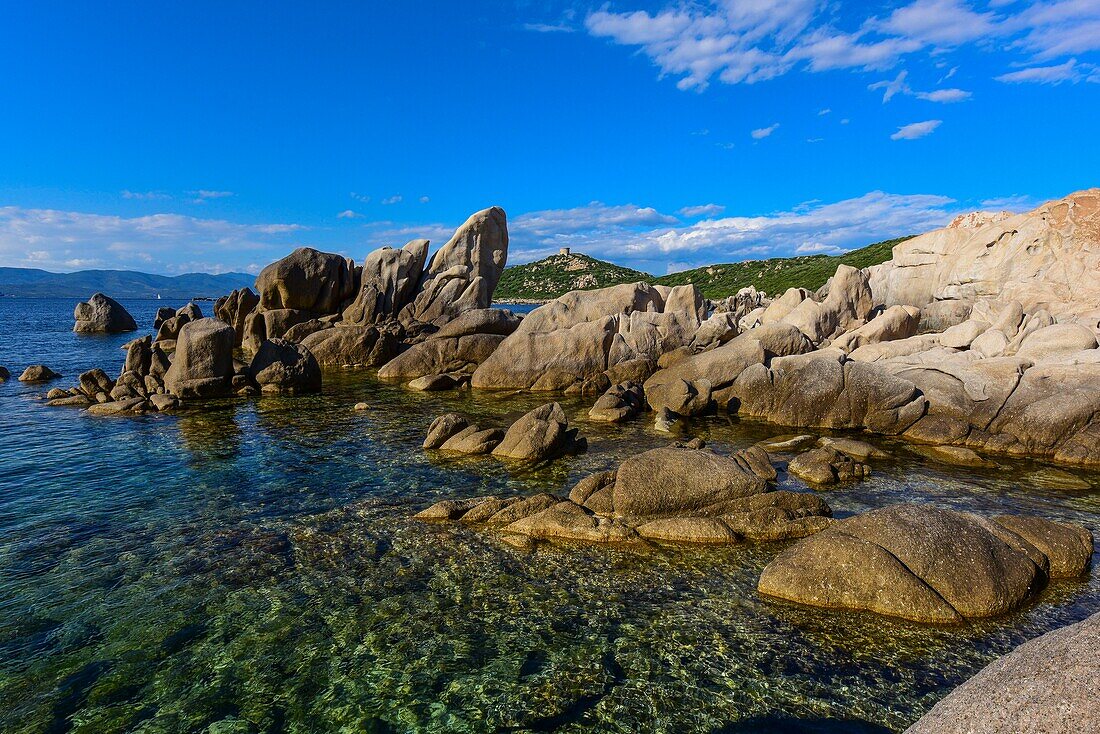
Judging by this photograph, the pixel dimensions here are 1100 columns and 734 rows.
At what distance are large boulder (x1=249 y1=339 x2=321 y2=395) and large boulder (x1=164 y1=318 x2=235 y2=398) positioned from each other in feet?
6.41

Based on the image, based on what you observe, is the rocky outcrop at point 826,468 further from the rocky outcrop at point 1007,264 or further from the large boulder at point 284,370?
the large boulder at point 284,370

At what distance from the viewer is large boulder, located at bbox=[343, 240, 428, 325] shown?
2270 inches

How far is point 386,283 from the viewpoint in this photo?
61344 mm

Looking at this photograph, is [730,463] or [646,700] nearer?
[646,700]

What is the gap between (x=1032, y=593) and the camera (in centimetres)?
1116

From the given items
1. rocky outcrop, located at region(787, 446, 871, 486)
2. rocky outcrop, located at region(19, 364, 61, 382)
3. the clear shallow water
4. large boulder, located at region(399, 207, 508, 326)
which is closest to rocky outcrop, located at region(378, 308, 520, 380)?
large boulder, located at region(399, 207, 508, 326)

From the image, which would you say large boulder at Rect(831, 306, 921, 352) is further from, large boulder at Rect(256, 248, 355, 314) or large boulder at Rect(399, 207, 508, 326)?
large boulder at Rect(256, 248, 355, 314)

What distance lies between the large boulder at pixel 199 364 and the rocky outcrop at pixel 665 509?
2345 cm

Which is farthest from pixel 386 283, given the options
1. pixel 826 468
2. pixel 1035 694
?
pixel 1035 694

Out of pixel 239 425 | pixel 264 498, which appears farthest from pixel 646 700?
pixel 239 425

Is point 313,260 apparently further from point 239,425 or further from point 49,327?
point 49,327

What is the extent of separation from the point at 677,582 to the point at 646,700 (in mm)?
3687

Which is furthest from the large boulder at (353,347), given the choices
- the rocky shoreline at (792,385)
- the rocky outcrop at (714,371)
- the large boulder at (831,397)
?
the large boulder at (831,397)

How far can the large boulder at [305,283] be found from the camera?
57031 millimetres
